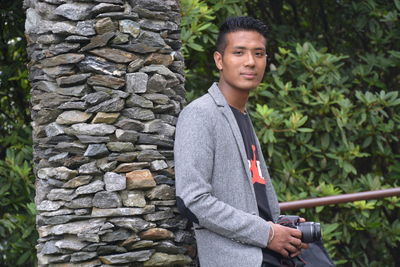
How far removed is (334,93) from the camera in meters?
5.21

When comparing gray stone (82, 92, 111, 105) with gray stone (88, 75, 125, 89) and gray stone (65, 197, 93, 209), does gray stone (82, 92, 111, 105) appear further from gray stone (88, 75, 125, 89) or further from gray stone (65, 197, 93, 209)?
gray stone (65, 197, 93, 209)

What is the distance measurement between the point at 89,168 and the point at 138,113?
27 centimetres

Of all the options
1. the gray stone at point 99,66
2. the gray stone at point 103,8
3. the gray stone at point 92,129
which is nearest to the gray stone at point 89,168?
the gray stone at point 92,129

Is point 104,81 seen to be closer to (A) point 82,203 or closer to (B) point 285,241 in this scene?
(A) point 82,203

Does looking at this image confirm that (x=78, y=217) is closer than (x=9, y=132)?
Yes

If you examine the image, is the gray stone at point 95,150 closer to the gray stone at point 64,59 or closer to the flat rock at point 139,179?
the flat rock at point 139,179

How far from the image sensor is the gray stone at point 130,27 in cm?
287

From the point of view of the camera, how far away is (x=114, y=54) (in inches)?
112

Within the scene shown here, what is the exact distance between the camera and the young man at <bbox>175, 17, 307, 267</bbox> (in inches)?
105

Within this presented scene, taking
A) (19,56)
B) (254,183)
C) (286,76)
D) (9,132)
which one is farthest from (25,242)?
(254,183)

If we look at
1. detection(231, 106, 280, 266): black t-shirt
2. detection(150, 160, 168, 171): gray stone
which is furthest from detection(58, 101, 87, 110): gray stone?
detection(231, 106, 280, 266): black t-shirt

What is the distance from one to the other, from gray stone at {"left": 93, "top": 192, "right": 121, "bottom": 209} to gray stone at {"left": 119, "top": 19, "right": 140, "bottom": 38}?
0.59m

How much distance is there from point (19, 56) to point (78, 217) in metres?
3.07

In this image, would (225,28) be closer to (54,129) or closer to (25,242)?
(54,129)
